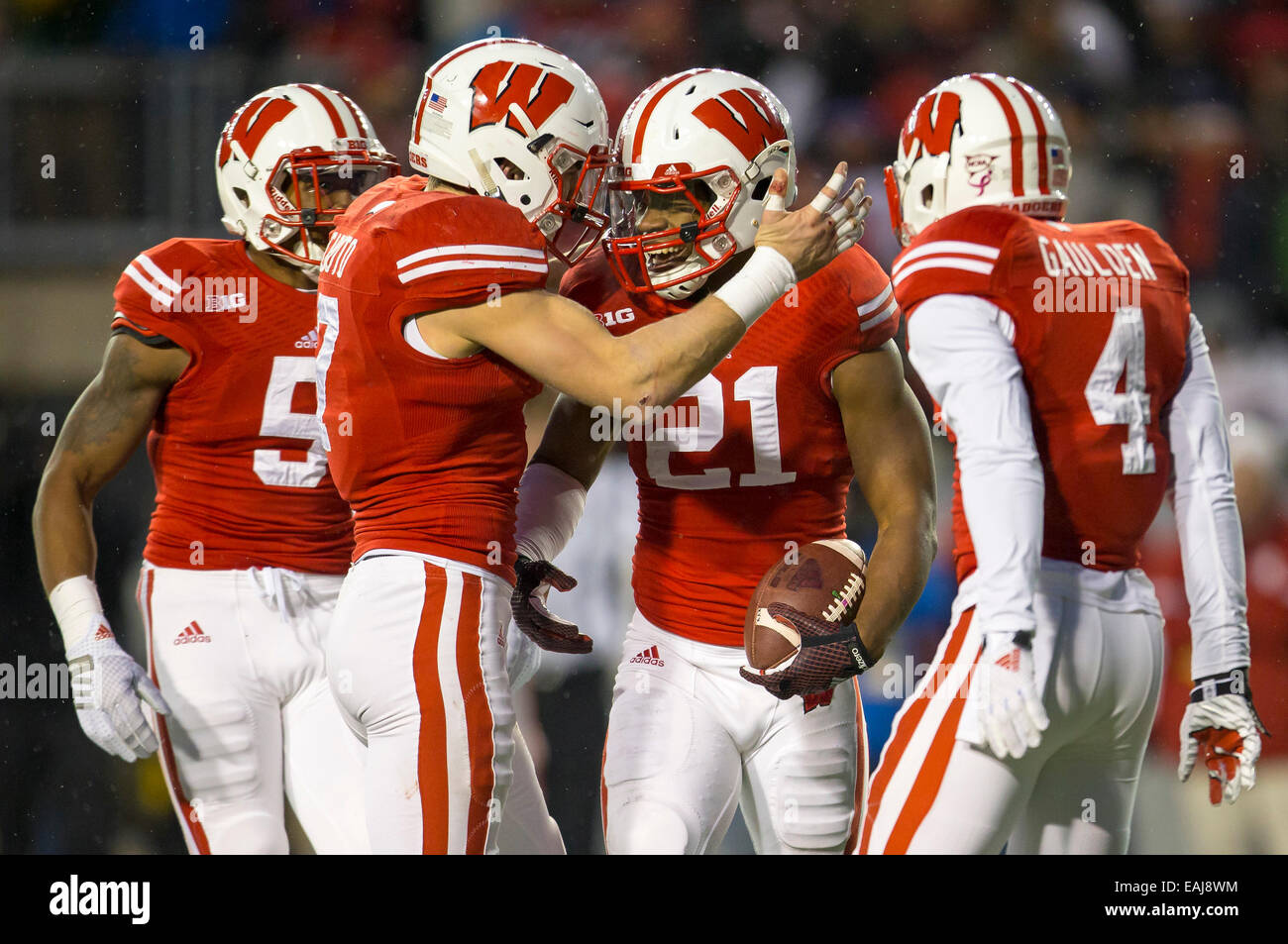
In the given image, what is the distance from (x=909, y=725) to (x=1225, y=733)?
1.91ft

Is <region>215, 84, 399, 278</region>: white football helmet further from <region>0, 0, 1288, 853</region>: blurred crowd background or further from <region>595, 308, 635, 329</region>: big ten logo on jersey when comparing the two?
<region>0, 0, 1288, 853</region>: blurred crowd background

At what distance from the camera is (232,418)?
3111mm

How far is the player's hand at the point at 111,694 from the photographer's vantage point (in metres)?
2.97

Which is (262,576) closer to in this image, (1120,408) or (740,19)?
(1120,408)

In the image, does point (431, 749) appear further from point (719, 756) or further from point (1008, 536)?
point (1008, 536)

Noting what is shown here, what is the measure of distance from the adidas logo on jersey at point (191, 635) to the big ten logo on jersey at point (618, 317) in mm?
1054

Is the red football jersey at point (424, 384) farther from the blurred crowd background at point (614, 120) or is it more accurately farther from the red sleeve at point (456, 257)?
Answer: the blurred crowd background at point (614, 120)

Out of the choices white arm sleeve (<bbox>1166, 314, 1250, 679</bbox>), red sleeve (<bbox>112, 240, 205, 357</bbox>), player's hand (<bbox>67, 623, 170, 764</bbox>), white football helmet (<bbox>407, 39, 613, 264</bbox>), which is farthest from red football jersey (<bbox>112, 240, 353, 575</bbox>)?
white arm sleeve (<bbox>1166, 314, 1250, 679</bbox>)

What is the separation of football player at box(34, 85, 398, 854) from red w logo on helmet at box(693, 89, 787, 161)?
2.74 ft

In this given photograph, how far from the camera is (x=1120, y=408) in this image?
8.43 feet

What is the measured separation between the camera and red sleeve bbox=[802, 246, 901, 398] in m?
2.66

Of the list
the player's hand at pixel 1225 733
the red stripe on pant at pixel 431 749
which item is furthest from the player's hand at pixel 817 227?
the player's hand at pixel 1225 733

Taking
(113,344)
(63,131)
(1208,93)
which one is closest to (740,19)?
(1208,93)

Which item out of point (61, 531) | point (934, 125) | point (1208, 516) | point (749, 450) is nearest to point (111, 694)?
point (61, 531)
